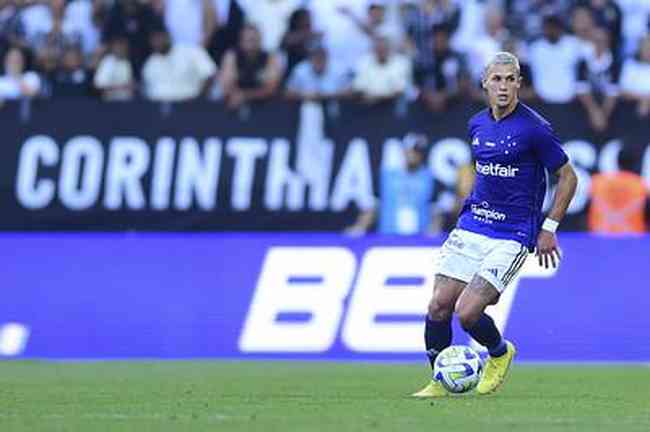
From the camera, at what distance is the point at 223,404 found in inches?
484

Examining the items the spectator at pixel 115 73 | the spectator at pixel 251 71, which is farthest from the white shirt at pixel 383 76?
the spectator at pixel 115 73

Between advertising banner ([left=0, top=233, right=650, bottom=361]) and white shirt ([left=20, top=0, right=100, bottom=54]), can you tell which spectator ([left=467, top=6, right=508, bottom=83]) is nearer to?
advertising banner ([left=0, top=233, right=650, bottom=361])

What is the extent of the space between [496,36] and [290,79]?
8.13 ft

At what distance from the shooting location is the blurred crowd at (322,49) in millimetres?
21156

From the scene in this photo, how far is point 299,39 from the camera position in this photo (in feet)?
71.1

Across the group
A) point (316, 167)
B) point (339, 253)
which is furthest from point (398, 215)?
point (339, 253)

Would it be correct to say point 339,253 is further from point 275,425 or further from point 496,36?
point 275,425

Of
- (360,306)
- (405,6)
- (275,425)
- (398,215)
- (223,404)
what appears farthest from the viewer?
(405,6)

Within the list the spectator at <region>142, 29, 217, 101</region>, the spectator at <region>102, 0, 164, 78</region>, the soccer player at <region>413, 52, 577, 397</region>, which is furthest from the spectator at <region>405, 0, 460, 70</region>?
the soccer player at <region>413, 52, 577, 397</region>

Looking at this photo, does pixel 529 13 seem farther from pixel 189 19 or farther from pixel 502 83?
pixel 502 83

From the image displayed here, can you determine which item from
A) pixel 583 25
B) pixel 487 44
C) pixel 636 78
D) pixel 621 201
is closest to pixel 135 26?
pixel 487 44

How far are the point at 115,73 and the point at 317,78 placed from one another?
236cm

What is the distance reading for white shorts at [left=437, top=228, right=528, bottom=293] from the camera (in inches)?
508

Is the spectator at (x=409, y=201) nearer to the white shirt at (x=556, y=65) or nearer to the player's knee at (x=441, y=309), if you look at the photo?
the white shirt at (x=556, y=65)
